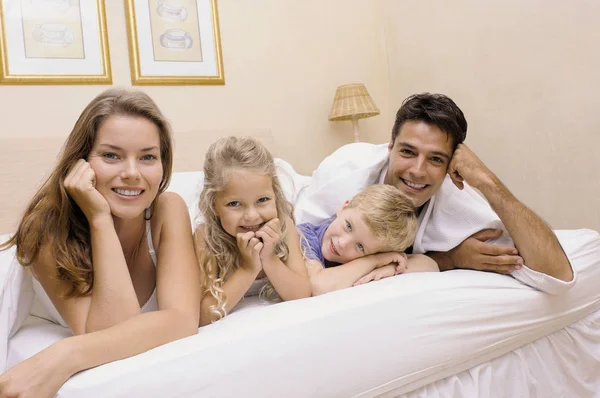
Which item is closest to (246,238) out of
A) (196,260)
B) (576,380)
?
(196,260)

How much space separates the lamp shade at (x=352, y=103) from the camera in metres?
3.44

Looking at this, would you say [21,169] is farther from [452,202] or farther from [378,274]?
[452,202]

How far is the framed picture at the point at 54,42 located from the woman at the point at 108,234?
1670 mm

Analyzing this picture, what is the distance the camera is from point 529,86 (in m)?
2.85

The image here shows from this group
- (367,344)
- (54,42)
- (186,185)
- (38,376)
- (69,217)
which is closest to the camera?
(38,376)

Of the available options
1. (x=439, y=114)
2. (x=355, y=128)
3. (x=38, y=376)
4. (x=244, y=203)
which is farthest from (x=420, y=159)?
(x=355, y=128)

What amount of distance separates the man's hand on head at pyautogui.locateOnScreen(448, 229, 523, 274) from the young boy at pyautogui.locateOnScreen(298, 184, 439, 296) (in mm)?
96

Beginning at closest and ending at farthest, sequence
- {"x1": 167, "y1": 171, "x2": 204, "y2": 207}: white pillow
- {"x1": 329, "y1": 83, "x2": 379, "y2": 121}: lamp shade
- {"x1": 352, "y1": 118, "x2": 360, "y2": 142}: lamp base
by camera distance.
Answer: {"x1": 167, "y1": 171, "x2": 204, "y2": 207}: white pillow < {"x1": 329, "y1": 83, "x2": 379, "y2": 121}: lamp shade < {"x1": 352, "y1": 118, "x2": 360, "y2": 142}: lamp base

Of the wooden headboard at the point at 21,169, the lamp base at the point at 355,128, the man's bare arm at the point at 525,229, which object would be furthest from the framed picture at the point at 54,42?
the man's bare arm at the point at 525,229

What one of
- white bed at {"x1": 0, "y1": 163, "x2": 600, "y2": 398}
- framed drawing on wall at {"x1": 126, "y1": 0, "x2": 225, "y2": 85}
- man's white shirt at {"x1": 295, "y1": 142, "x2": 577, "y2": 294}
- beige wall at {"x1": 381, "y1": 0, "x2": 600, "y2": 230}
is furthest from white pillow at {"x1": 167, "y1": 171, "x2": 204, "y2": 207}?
beige wall at {"x1": 381, "y1": 0, "x2": 600, "y2": 230}

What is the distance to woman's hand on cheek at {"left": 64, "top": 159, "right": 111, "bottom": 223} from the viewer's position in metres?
1.21

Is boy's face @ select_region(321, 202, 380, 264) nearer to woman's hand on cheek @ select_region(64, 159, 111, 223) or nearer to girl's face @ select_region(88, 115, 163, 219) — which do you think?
girl's face @ select_region(88, 115, 163, 219)

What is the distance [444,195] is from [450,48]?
1.72 meters

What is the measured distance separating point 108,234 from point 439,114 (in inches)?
46.5
